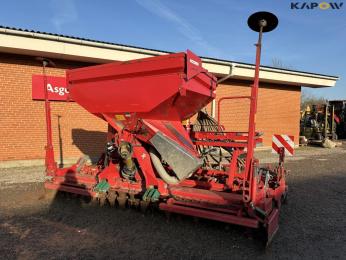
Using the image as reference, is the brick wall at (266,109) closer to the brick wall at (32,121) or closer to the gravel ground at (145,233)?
the brick wall at (32,121)

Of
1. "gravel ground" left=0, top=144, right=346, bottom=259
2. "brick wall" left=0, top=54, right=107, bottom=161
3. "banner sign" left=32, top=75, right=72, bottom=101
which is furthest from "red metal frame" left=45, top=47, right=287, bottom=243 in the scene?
"banner sign" left=32, top=75, right=72, bottom=101

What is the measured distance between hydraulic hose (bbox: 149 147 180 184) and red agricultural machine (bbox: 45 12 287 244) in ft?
0.05

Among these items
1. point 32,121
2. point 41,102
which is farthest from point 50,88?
point 32,121

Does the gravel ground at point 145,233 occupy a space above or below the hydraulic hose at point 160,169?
below

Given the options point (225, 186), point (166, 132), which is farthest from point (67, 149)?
point (225, 186)

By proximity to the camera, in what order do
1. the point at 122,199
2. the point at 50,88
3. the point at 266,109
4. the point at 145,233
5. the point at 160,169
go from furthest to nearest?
1. the point at 266,109
2. the point at 50,88
3. the point at 122,199
4. the point at 160,169
5. the point at 145,233

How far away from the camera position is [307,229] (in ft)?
13.8

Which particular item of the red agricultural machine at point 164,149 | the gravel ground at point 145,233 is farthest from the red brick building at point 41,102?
the red agricultural machine at point 164,149

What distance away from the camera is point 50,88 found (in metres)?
9.04

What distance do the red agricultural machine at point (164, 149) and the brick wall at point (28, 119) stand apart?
3.92 meters

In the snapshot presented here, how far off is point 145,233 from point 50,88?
661cm

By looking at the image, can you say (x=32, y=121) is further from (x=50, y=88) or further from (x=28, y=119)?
(x=50, y=88)

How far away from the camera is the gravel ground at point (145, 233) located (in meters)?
3.41

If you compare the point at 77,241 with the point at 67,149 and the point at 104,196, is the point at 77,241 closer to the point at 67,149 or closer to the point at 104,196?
the point at 104,196
